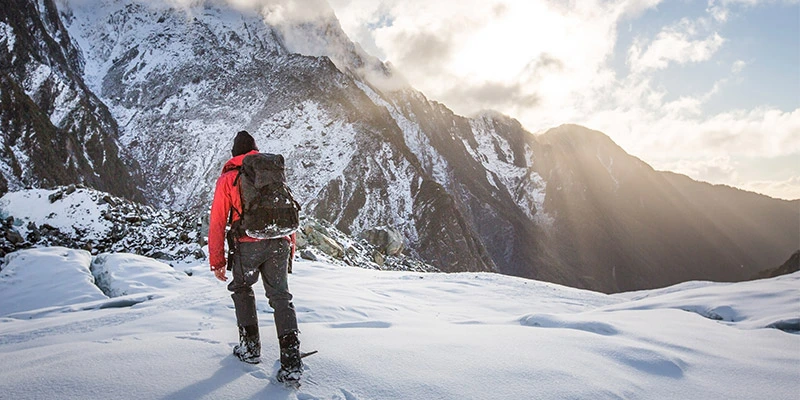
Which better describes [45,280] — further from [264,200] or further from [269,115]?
[269,115]

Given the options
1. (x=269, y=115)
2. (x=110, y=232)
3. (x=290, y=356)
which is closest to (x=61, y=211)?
(x=110, y=232)

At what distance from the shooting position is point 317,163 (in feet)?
212

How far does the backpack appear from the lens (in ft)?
10.1

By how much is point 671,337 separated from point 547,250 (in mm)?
146940

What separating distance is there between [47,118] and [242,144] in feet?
243

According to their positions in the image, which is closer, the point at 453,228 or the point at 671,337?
the point at 671,337

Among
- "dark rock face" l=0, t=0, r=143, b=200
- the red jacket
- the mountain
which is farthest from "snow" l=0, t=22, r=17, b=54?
the red jacket

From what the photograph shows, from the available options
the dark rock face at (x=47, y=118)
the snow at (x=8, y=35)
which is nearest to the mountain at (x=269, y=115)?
the snow at (x=8, y=35)

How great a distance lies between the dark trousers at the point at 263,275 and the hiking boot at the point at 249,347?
6cm

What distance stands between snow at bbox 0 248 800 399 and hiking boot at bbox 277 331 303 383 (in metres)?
0.10

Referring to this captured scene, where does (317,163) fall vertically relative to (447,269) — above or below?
above

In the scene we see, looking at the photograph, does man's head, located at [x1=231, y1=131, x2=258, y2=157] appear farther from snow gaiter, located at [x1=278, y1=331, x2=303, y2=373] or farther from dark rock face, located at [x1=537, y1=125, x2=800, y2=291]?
dark rock face, located at [x1=537, y1=125, x2=800, y2=291]

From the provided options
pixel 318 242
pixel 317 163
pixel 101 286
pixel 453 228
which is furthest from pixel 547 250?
pixel 101 286

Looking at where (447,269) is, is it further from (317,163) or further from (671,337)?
(671,337)
